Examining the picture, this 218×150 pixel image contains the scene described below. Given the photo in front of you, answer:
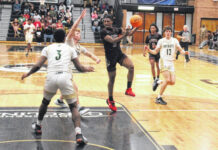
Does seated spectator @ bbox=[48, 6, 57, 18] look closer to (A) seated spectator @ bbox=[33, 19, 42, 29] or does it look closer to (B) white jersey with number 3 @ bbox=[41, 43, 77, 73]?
(A) seated spectator @ bbox=[33, 19, 42, 29]

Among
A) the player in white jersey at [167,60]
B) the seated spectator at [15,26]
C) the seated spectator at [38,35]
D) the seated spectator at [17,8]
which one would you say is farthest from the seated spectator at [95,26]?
the player in white jersey at [167,60]

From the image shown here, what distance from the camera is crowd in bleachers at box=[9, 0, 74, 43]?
28614 mm

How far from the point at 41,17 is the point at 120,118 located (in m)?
24.5

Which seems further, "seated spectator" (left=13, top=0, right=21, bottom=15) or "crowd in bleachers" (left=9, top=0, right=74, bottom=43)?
"seated spectator" (left=13, top=0, right=21, bottom=15)

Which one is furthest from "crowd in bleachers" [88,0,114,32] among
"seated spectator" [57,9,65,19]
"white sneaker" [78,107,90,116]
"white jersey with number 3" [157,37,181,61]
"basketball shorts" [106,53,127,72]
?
"white sneaker" [78,107,90,116]

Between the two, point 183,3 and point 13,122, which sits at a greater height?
point 183,3

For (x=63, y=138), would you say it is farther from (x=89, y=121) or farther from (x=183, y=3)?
(x=183, y=3)

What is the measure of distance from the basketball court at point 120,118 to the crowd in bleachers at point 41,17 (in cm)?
1649

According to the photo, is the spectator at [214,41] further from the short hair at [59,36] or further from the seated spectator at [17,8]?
the short hair at [59,36]

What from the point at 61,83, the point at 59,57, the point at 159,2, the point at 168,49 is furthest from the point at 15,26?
the point at 61,83

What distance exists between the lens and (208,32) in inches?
1348

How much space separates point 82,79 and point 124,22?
877 inches

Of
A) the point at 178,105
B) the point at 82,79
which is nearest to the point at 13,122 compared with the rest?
the point at 178,105

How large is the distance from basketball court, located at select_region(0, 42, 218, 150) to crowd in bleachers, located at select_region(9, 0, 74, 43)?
54.1 feet
